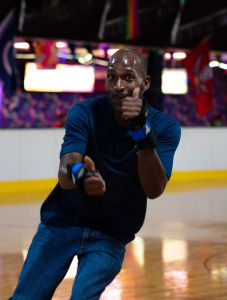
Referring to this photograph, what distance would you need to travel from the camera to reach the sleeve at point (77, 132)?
1558mm

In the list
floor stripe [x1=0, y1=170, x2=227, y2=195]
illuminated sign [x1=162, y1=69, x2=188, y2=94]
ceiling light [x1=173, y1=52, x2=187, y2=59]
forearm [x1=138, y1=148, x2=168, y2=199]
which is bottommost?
floor stripe [x1=0, y1=170, x2=227, y2=195]

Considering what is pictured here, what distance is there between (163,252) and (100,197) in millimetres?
2136

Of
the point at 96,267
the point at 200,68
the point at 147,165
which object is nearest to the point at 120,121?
the point at 147,165

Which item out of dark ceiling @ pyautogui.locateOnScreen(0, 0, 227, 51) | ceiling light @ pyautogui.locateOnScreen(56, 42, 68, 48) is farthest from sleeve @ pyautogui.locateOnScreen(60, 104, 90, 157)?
ceiling light @ pyautogui.locateOnScreen(56, 42, 68, 48)

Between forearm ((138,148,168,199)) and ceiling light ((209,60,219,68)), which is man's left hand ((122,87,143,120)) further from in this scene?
ceiling light ((209,60,219,68))

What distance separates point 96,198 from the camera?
1657mm

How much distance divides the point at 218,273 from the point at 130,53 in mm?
1938

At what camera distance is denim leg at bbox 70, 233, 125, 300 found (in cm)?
154

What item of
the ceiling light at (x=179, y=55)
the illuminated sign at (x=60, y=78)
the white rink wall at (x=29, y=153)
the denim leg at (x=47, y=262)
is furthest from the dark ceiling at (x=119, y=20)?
the denim leg at (x=47, y=262)

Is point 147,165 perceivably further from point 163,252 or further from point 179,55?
point 179,55

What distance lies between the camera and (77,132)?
1.60 m

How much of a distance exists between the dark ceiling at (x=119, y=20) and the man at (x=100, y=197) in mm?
7568

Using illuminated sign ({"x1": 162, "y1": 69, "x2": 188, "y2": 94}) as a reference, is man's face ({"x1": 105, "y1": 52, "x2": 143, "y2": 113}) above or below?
above

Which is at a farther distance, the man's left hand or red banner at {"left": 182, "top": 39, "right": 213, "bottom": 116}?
red banner at {"left": 182, "top": 39, "right": 213, "bottom": 116}
